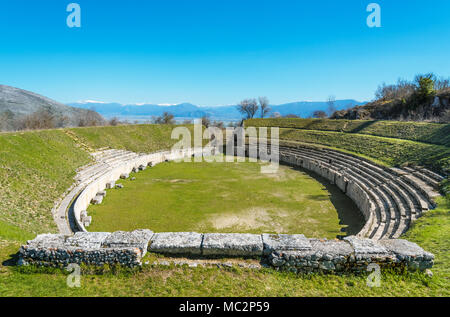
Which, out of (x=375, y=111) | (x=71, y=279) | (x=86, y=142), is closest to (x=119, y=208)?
(x=71, y=279)

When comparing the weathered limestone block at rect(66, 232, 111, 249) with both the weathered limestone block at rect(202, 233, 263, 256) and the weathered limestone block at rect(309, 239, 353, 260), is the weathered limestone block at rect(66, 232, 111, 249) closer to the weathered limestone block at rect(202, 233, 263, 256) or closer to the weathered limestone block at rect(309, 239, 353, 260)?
the weathered limestone block at rect(202, 233, 263, 256)

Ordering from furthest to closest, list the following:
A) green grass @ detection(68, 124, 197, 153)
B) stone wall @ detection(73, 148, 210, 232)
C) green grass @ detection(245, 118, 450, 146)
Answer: green grass @ detection(68, 124, 197, 153) < green grass @ detection(245, 118, 450, 146) < stone wall @ detection(73, 148, 210, 232)

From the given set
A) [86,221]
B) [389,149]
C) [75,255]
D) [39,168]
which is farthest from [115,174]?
[389,149]

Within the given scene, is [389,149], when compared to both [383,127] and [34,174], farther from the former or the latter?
[34,174]

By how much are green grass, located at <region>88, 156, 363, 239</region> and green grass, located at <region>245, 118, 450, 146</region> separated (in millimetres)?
10840

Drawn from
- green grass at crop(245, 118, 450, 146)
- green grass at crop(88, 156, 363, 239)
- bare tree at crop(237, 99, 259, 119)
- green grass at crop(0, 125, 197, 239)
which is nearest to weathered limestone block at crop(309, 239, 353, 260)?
green grass at crop(88, 156, 363, 239)

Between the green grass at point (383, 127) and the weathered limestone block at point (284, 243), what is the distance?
18617 mm

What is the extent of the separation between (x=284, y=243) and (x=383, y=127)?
2778 cm

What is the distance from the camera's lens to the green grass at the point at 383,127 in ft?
68.3

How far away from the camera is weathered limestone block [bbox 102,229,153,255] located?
6777 mm

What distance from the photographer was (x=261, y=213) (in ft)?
44.9

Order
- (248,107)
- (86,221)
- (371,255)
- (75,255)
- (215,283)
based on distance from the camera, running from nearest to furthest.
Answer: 1. (215,283)
2. (371,255)
3. (75,255)
4. (86,221)
5. (248,107)
